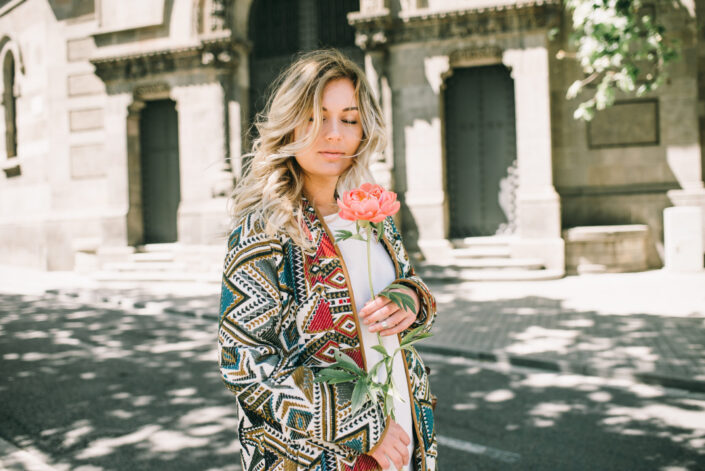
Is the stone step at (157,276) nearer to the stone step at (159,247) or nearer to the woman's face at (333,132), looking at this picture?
the stone step at (159,247)

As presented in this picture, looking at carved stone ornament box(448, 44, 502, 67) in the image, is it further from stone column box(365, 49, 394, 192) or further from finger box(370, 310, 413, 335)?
finger box(370, 310, 413, 335)

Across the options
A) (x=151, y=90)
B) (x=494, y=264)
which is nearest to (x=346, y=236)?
(x=494, y=264)

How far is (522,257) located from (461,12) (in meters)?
5.41

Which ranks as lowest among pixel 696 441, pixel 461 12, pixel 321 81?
pixel 696 441

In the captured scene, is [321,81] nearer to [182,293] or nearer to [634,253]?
[182,293]

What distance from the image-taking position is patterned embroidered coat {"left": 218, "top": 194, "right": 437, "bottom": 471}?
4.61 ft

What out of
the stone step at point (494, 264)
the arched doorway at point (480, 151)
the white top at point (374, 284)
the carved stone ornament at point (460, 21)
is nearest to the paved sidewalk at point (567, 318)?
A: the stone step at point (494, 264)

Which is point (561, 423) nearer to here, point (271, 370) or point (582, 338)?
point (582, 338)

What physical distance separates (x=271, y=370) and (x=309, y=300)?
0.73 ft

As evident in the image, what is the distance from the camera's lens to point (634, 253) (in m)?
12.0

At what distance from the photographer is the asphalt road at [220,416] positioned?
3.98 m

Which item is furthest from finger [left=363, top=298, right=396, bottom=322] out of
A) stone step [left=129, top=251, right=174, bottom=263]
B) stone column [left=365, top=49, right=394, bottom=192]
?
stone step [left=129, top=251, right=174, bottom=263]

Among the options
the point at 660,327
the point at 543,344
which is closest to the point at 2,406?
the point at 543,344

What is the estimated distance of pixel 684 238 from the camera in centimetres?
1155
